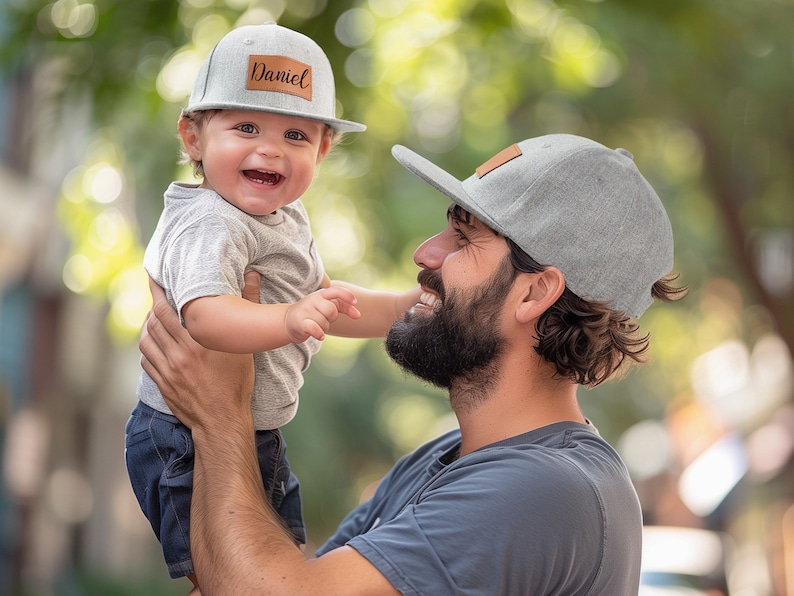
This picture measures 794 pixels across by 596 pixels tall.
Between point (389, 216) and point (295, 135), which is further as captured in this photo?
point (389, 216)

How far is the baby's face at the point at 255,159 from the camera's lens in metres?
2.33

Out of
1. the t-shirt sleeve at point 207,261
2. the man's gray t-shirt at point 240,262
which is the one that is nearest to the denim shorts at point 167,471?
the man's gray t-shirt at point 240,262

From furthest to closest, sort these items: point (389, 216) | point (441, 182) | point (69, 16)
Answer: point (389, 216), point (69, 16), point (441, 182)

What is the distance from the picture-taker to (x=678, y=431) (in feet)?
54.5

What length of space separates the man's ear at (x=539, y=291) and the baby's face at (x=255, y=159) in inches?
22.5

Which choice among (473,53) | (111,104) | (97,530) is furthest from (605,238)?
(97,530)

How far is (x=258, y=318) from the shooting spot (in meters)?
2.11

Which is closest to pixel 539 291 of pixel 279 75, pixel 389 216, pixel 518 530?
pixel 518 530

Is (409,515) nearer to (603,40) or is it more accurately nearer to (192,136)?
(192,136)

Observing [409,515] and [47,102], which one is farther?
[47,102]

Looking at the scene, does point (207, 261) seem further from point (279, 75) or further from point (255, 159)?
point (279, 75)

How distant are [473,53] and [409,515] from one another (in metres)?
3.86

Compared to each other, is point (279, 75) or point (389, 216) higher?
point (279, 75)

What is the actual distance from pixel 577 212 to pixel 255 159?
74 cm
